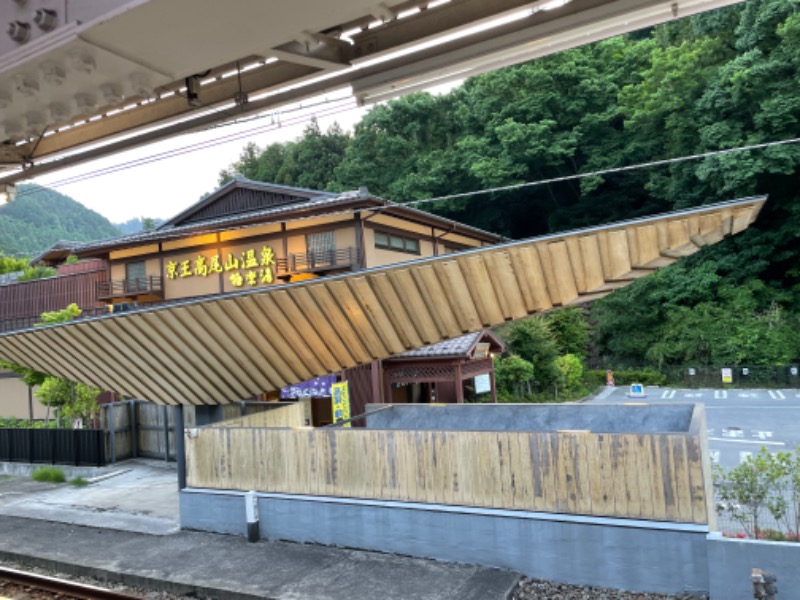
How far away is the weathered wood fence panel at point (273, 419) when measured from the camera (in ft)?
38.0

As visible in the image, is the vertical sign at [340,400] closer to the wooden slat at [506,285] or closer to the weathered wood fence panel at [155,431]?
the weathered wood fence panel at [155,431]

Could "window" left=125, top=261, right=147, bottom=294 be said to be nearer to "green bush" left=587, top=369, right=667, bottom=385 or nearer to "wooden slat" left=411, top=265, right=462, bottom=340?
"wooden slat" left=411, top=265, right=462, bottom=340

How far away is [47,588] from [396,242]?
16052 mm

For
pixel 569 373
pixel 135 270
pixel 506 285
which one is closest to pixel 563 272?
pixel 506 285

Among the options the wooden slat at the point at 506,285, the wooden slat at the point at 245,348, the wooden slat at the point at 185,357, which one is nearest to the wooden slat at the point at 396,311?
the wooden slat at the point at 506,285

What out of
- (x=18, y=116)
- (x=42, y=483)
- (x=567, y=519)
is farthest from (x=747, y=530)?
(x=42, y=483)

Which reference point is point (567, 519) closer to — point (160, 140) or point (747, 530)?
point (747, 530)

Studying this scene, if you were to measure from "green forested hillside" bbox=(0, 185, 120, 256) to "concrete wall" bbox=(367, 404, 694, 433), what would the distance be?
70340mm

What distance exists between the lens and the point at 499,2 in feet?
14.2

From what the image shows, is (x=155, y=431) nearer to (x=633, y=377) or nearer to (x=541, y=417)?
(x=541, y=417)

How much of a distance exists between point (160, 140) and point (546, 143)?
3675 cm

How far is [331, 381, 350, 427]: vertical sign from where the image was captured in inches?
681

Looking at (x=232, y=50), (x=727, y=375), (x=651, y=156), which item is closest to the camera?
(x=232, y=50)

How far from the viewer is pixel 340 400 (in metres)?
17.5
